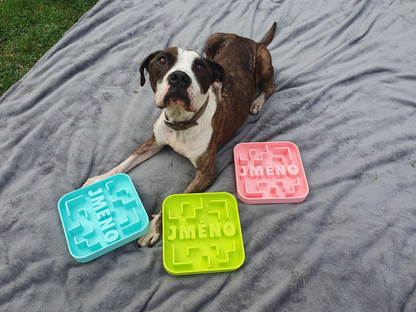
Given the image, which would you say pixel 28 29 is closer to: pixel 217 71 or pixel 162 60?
pixel 162 60

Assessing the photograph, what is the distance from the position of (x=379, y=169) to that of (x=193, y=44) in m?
2.95

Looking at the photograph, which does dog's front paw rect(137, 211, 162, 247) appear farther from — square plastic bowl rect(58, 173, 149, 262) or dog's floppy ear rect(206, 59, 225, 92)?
dog's floppy ear rect(206, 59, 225, 92)

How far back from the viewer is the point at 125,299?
7.22ft

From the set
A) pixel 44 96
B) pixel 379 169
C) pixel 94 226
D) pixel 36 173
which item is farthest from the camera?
pixel 44 96

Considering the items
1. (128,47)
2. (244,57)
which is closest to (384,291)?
(244,57)

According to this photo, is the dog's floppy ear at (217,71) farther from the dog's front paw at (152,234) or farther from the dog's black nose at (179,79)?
the dog's front paw at (152,234)

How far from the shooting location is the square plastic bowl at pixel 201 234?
2.29 metres

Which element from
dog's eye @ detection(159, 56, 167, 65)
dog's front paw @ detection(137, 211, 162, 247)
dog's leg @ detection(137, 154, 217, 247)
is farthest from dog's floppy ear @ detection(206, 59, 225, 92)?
dog's front paw @ detection(137, 211, 162, 247)

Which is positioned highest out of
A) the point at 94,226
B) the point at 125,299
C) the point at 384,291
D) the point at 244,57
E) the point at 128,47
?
A: the point at 128,47

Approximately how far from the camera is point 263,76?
3393 mm

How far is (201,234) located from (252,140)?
1.37m

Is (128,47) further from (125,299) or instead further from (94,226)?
(125,299)

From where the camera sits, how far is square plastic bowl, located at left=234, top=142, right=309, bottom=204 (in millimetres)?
2738

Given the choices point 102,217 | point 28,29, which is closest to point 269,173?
point 102,217
